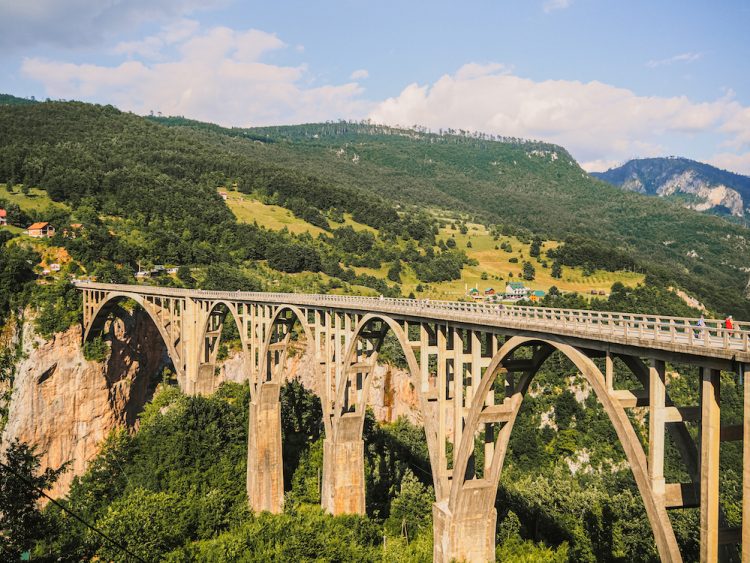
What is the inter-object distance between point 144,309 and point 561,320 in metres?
50.4

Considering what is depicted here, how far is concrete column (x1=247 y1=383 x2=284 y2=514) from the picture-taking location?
142ft

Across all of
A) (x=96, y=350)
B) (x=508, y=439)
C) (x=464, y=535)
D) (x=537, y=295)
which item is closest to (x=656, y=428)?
(x=508, y=439)

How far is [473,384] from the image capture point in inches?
963

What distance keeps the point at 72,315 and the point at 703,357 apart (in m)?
61.0

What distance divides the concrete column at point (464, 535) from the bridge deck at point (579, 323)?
8739 millimetres

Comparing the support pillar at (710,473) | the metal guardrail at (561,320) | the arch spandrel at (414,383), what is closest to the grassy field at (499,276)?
the arch spandrel at (414,383)

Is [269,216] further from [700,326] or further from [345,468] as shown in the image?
[700,326]

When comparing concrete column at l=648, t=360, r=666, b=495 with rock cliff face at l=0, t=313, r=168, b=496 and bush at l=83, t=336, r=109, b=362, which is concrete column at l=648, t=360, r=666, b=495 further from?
bush at l=83, t=336, r=109, b=362

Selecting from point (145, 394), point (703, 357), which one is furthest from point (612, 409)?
point (145, 394)

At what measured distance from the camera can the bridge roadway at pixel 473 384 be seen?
1409cm

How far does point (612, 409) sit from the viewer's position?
16.2 metres

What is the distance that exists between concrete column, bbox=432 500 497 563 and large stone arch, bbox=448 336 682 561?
0.32 meters

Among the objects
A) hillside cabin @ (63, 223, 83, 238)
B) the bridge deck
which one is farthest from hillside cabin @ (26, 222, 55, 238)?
the bridge deck

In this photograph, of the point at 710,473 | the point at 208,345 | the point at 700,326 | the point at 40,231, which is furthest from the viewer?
the point at 40,231
